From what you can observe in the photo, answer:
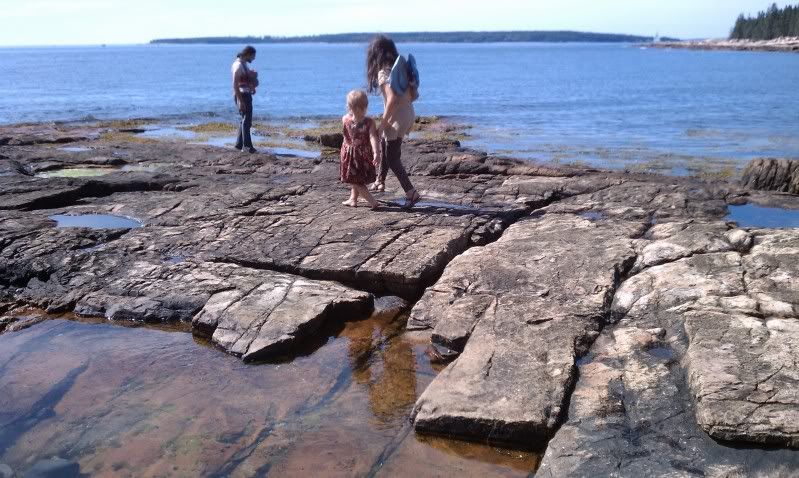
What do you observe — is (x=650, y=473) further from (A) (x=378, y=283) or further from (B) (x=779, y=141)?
(B) (x=779, y=141)

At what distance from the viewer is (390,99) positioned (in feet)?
24.9

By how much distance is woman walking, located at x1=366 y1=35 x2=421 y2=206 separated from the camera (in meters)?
7.57

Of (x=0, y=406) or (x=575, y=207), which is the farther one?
(x=575, y=207)

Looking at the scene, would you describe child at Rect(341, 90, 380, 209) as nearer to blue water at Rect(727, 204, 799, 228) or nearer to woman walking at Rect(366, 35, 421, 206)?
woman walking at Rect(366, 35, 421, 206)

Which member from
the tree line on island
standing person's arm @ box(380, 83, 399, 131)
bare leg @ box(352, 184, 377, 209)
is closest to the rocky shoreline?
bare leg @ box(352, 184, 377, 209)

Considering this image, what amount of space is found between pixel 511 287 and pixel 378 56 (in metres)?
3.21

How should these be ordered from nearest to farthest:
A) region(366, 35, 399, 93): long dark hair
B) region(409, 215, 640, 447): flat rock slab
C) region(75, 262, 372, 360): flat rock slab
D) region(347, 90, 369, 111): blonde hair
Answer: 1. region(409, 215, 640, 447): flat rock slab
2. region(75, 262, 372, 360): flat rock slab
3. region(347, 90, 369, 111): blonde hair
4. region(366, 35, 399, 93): long dark hair

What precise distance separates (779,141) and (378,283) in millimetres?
15388

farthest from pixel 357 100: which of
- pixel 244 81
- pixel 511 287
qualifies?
pixel 244 81

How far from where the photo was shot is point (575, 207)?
26.5ft

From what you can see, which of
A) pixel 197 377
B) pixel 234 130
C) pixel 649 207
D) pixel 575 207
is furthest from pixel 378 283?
pixel 234 130

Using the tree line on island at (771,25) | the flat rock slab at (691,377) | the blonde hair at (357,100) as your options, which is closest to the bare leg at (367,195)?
the blonde hair at (357,100)

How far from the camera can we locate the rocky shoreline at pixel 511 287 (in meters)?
3.95

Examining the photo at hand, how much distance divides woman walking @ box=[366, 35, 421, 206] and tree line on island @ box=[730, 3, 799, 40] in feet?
418
